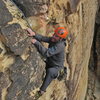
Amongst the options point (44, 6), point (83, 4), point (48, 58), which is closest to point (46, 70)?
point (48, 58)

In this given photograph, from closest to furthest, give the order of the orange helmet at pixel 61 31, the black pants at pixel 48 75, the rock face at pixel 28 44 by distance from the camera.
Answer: the rock face at pixel 28 44, the orange helmet at pixel 61 31, the black pants at pixel 48 75

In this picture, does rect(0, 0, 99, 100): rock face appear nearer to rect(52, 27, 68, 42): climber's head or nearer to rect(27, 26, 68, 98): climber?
rect(27, 26, 68, 98): climber

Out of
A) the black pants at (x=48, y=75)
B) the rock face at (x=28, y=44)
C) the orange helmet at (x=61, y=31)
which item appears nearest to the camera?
the rock face at (x=28, y=44)

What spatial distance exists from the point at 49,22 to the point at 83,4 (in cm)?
241

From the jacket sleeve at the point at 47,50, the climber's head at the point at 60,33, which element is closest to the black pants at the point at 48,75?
the jacket sleeve at the point at 47,50

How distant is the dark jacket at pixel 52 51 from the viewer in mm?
5664

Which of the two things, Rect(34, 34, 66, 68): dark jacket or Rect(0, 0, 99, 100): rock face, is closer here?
Rect(0, 0, 99, 100): rock face

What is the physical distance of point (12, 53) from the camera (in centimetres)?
505

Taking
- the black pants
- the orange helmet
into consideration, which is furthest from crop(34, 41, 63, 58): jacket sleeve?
the black pants

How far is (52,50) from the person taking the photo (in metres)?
5.75

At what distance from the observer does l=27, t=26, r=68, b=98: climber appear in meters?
5.62

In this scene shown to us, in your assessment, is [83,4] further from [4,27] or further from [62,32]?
[4,27]

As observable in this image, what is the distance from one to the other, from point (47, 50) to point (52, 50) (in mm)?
126

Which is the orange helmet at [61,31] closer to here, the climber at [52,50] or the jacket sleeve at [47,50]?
the climber at [52,50]
